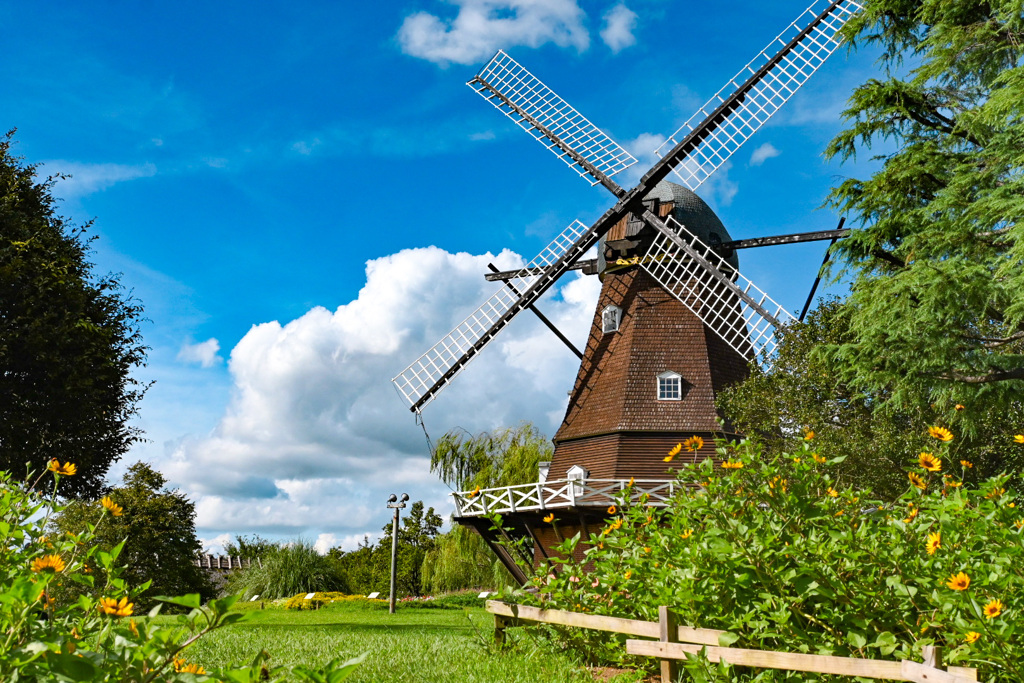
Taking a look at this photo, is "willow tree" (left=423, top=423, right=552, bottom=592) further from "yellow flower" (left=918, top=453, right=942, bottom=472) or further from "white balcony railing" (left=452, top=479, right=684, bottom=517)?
"yellow flower" (left=918, top=453, right=942, bottom=472)

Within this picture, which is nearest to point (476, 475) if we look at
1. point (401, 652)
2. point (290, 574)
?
point (290, 574)

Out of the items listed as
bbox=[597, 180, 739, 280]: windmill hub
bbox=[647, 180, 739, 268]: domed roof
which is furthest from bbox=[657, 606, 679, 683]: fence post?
bbox=[647, 180, 739, 268]: domed roof

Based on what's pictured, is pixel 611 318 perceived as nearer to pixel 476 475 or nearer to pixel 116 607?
pixel 476 475

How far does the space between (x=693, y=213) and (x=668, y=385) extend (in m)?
4.98

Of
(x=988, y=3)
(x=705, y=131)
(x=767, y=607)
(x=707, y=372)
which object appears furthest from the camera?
(x=705, y=131)

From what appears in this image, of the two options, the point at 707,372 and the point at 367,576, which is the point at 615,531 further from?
the point at 367,576

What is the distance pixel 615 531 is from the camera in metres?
6.36

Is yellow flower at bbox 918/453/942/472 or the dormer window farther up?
the dormer window

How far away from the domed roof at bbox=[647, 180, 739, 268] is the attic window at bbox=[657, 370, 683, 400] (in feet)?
13.1

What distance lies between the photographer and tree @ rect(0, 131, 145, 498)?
16953mm

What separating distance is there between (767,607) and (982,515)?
1.49 meters

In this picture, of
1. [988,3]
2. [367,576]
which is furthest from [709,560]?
[367,576]

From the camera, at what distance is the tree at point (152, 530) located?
24859 mm

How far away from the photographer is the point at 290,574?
81.0ft
